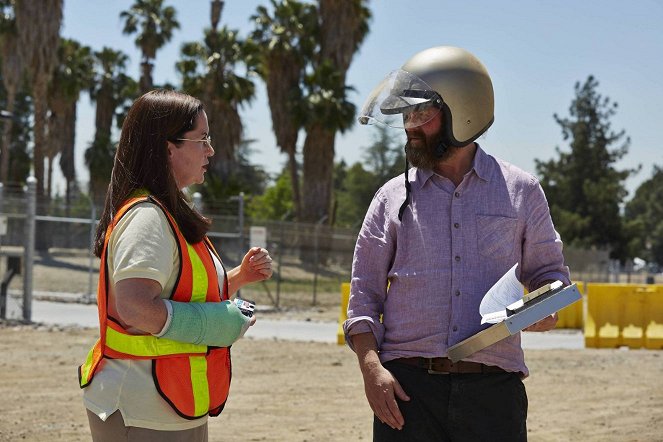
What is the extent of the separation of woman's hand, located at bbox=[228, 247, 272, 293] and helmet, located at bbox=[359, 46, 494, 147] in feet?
2.23

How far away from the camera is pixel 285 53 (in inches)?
1576

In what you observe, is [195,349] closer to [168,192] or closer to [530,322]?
[168,192]

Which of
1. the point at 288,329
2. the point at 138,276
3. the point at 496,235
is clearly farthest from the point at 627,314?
the point at 138,276

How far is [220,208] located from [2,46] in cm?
1329

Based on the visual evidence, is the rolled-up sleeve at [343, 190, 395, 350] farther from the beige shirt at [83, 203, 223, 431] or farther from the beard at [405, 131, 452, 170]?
the beige shirt at [83, 203, 223, 431]

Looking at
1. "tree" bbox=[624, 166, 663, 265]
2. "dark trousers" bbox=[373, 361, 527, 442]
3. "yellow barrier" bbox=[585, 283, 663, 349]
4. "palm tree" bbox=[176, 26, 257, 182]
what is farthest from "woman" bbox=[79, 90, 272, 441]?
Result: "tree" bbox=[624, 166, 663, 265]

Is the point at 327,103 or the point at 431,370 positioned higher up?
the point at 327,103

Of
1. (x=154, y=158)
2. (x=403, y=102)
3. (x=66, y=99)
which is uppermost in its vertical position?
(x=66, y=99)

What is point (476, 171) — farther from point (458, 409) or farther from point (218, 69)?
point (218, 69)

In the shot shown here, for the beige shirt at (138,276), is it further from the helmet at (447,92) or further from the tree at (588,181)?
the tree at (588,181)

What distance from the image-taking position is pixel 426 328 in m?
3.34

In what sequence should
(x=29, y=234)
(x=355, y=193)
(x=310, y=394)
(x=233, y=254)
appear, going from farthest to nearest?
1. (x=355, y=193)
2. (x=233, y=254)
3. (x=29, y=234)
4. (x=310, y=394)

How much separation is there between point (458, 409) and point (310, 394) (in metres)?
6.91

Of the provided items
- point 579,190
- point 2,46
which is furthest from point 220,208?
Result: point 579,190
